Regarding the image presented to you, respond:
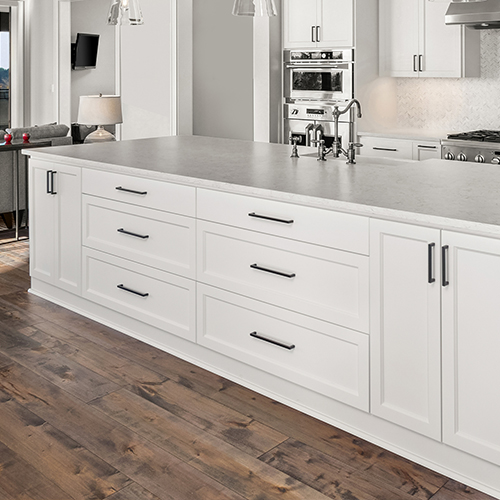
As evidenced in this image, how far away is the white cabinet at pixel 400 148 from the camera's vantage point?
5469 millimetres

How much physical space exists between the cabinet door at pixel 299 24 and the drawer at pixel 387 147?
1.08 meters

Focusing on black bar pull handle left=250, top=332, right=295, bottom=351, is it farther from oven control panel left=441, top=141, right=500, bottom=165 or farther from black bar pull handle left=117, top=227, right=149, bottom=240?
oven control panel left=441, top=141, right=500, bottom=165

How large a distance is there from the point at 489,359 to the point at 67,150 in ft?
9.42

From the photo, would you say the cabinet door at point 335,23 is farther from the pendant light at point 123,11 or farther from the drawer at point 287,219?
the drawer at point 287,219

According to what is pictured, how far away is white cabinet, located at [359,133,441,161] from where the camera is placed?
5469 millimetres

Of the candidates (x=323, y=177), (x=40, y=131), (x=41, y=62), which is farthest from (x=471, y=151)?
(x=41, y=62)

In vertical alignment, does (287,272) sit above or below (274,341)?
above

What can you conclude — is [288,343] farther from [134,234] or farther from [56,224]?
[56,224]

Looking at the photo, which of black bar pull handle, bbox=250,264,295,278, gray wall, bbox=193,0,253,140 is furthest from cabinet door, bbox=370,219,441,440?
gray wall, bbox=193,0,253,140

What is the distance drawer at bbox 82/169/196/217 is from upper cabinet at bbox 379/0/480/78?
3308 millimetres

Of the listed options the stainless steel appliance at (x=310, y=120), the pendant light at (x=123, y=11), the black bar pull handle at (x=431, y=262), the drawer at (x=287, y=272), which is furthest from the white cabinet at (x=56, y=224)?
the stainless steel appliance at (x=310, y=120)

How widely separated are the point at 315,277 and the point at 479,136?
3291mm

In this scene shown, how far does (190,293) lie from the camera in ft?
10.1

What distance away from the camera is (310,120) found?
20.3 ft
